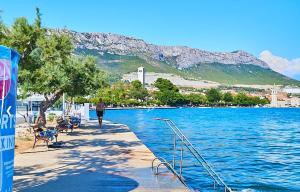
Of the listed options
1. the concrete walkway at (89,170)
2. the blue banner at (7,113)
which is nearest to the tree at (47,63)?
the concrete walkway at (89,170)

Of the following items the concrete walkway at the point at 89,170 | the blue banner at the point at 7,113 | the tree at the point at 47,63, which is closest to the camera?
the blue banner at the point at 7,113

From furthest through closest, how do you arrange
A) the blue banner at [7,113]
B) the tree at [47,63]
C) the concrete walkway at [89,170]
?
1. the tree at [47,63]
2. the concrete walkway at [89,170]
3. the blue banner at [7,113]

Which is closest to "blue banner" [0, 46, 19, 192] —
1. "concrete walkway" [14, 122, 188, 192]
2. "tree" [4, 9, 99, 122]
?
"concrete walkway" [14, 122, 188, 192]

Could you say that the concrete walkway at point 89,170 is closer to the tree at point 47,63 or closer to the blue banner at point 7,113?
the tree at point 47,63

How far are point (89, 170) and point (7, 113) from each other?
301 inches

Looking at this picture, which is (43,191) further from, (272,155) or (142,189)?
(272,155)

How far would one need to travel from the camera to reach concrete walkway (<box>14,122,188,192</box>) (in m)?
10.1

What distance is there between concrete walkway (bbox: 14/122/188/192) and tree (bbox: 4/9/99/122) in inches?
178

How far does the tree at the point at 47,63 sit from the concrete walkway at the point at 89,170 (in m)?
4.53

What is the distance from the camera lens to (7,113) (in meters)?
5.20

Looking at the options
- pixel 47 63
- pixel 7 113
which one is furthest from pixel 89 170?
pixel 47 63

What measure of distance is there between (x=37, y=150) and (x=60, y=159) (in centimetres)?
284

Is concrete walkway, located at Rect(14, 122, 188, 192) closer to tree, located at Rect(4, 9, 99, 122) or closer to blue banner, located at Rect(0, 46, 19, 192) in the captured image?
tree, located at Rect(4, 9, 99, 122)

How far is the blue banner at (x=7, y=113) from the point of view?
5105mm
